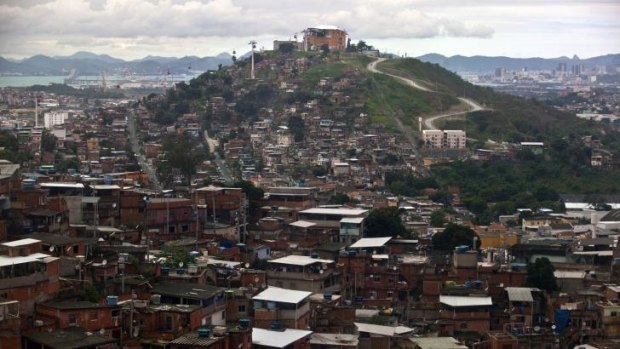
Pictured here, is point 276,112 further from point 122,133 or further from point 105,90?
point 105,90

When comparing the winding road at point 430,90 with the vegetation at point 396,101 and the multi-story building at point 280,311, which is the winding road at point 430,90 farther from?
the multi-story building at point 280,311

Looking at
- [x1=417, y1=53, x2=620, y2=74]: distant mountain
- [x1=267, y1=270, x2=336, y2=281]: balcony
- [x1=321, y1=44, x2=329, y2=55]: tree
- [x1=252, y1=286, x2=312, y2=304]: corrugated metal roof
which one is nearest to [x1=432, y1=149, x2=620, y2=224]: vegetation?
[x1=267, y1=270, x2=336, y2=281]: balcony

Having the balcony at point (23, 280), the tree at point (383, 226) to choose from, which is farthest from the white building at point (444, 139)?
the balcony at point (23, 280)

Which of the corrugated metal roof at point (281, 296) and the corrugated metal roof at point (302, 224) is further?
the corrugated metal roof at point (302, 224)

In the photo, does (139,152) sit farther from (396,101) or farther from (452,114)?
(452,114)

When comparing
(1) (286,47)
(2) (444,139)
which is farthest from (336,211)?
(1) (286,47)

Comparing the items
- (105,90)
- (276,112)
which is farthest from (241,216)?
(105,90)
